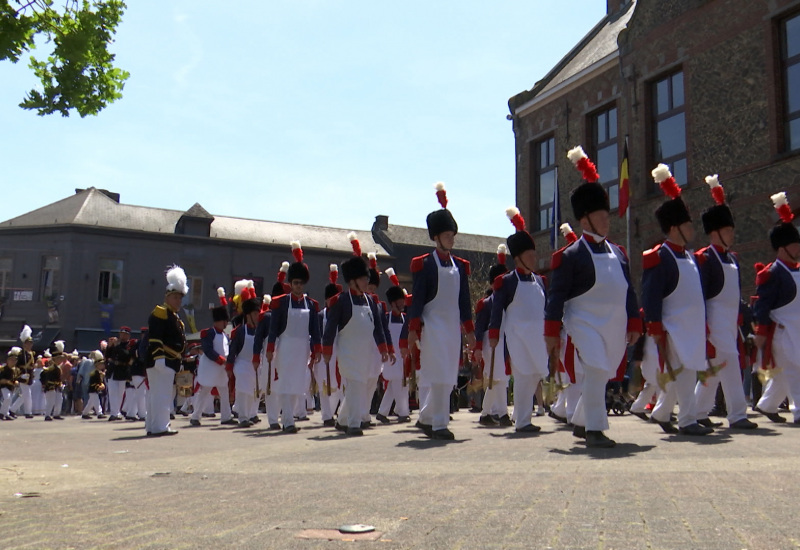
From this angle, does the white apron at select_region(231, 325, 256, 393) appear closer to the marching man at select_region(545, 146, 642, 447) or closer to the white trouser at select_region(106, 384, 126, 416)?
the white trouser at select_region(106, 384, 126, 416)

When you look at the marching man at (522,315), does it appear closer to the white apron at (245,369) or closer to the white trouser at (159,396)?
the white trouser at (159,396)

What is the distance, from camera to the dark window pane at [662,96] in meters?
23.5

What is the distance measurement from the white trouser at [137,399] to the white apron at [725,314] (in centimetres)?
1381

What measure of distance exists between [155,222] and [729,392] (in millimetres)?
44962

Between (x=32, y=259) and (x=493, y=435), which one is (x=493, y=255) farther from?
(x=493, y=435)

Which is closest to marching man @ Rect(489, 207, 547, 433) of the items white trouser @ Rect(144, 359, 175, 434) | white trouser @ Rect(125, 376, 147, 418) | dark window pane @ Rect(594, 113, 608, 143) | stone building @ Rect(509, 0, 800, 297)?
white trouser @ Rect(144, 359, 175, 434)

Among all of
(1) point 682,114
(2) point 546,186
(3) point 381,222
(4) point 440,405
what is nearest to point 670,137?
(1) point 682,114

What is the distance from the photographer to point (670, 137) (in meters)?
23.2

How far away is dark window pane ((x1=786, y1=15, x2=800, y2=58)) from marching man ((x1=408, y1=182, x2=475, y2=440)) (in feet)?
47.4

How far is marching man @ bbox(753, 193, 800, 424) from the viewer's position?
9.55 meters

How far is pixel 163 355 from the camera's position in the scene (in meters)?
11.4

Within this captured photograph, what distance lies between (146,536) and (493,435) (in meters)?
5.60

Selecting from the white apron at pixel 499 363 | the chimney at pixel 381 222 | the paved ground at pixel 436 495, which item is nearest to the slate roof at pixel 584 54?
the white apron at pixel 499 363

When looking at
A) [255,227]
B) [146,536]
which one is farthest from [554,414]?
[255,227]
